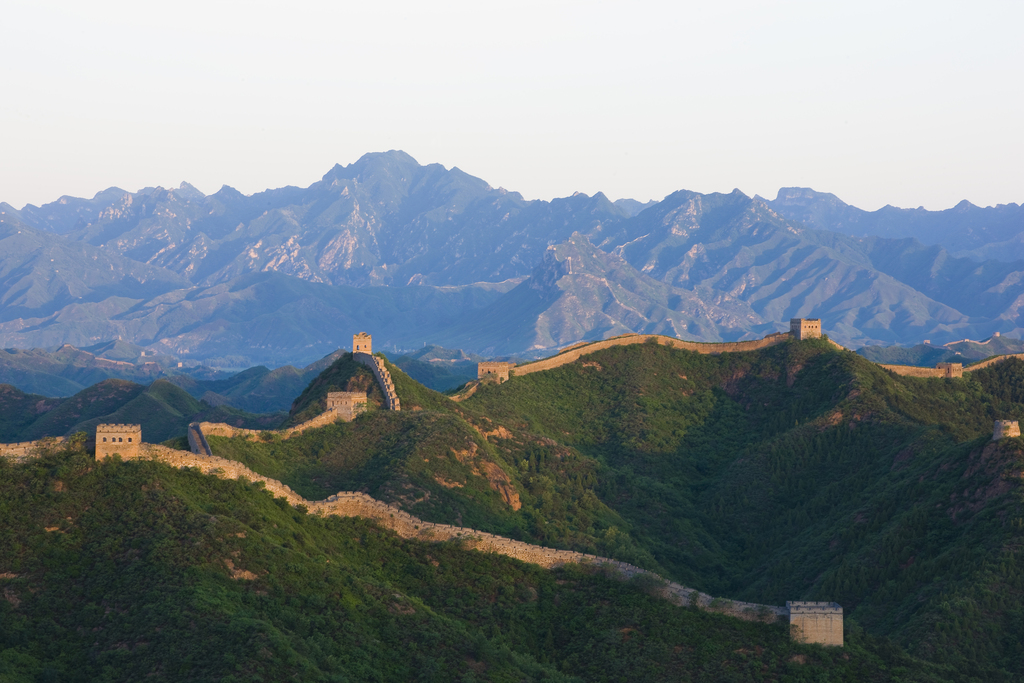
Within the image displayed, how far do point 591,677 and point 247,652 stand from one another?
20.9 meters

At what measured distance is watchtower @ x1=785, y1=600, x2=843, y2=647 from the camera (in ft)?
230

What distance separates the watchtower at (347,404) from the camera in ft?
362

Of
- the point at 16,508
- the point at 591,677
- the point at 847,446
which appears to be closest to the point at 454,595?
the point at 591,677

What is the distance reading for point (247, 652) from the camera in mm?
54031

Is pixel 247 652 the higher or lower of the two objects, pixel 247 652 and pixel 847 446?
the lower

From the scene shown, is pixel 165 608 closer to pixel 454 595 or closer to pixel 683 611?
pixel 454 595

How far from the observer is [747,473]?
418 ft

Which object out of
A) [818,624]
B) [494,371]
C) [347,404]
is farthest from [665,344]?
[818,624]

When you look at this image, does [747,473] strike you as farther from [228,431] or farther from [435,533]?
[435,533]

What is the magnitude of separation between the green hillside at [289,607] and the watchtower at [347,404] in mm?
33803

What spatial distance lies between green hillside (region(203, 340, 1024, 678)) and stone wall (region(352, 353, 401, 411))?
1.55m

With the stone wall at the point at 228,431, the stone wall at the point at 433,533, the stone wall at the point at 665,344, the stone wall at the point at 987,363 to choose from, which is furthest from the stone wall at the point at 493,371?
the stone wall at the point at 433,533

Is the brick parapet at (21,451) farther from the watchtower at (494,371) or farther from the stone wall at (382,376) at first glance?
the watchtower at (494,371)

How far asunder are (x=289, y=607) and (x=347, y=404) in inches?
1991
